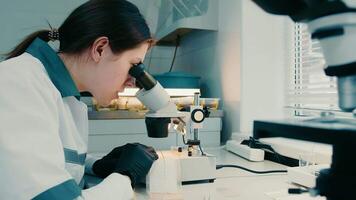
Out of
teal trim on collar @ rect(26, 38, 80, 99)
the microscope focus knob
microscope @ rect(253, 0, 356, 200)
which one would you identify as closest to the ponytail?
teal trim on collar @ rect(26, 38, 80, 99)

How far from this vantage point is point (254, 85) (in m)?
1.94

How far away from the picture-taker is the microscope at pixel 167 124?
116cm

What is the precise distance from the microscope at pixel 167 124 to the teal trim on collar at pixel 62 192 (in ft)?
1.17

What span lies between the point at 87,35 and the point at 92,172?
572 mm

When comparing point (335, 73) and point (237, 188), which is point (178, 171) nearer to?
point (237, 188)

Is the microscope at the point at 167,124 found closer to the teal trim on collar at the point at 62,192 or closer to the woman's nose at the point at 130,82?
the woman's nose at the point at 130,82

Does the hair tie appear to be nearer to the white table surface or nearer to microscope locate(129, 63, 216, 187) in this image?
microscope locate(129, 63, 216, 187)

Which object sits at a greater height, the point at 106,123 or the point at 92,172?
the point at 106,123

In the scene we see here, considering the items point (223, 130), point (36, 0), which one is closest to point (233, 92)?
point (223, 130)

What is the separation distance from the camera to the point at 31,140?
0.73 metres

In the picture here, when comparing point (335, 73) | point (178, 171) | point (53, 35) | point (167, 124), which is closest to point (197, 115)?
point (167, 124)

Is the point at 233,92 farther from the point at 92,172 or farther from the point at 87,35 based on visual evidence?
the point at 87,35

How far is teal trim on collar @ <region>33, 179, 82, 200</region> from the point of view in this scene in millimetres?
700

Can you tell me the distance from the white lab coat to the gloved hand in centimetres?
14
